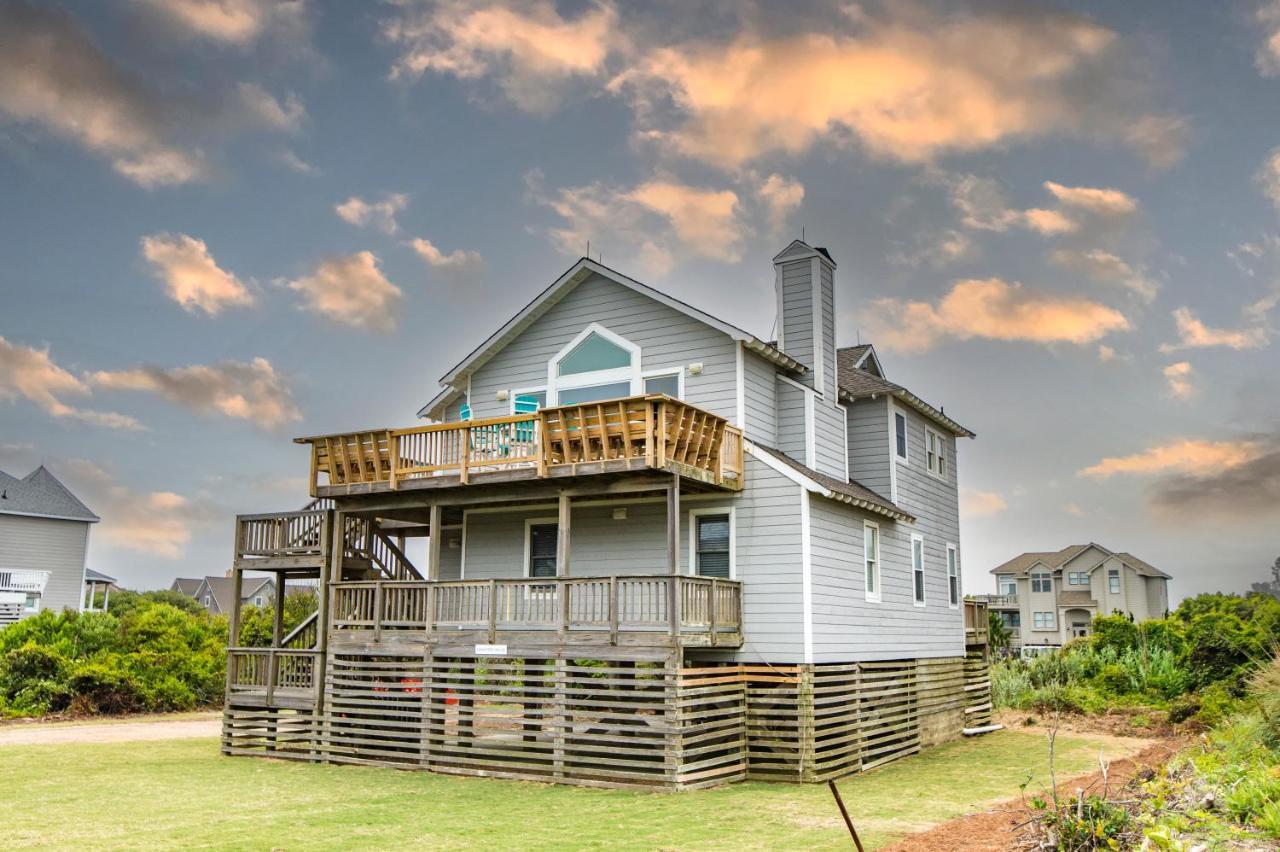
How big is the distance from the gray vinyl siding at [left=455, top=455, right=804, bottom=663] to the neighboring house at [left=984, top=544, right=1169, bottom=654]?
50.2 meters

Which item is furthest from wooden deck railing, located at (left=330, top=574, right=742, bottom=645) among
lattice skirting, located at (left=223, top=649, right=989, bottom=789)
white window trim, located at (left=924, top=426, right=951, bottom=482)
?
white window trim, located at (left=924, top=426, right=951, bottom=482)

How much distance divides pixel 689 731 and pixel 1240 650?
Result: 15542 millimetres

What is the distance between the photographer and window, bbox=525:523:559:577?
1961 cm

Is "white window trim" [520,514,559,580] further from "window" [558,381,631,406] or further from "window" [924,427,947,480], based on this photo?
"window" [924,427,947,480]

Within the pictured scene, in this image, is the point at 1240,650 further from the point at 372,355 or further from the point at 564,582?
the point at 372,355

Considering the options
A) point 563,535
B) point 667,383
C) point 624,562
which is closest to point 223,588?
point 624,562

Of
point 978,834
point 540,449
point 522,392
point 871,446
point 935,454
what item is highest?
point 522,392

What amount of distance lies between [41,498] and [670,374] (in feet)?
114

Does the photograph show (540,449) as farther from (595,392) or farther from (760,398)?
(760,398)

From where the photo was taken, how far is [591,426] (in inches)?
635

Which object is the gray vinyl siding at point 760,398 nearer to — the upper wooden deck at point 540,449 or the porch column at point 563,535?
the upper wooden deck at point 540,449

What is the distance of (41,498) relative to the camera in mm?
42281

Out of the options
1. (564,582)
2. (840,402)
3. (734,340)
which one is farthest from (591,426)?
(840,402)

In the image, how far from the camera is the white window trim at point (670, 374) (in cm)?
1902
